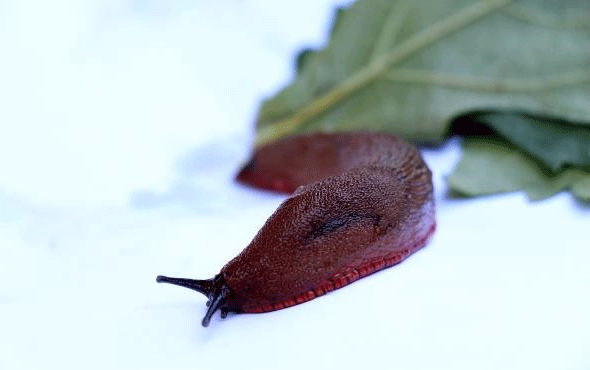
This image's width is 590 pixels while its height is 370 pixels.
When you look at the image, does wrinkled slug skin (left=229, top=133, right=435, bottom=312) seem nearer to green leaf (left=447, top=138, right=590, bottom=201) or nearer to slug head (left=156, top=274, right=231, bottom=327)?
slug head (left=156, top=274, right=231, bottom=327)

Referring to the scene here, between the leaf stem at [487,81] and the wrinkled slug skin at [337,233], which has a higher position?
the leaf stem at [487,81]

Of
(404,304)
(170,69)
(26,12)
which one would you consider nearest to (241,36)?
(170,69)

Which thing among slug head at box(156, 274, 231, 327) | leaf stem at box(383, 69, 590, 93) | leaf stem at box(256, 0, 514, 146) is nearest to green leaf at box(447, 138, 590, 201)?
leaf stem at box(383, 69, 590, 93)

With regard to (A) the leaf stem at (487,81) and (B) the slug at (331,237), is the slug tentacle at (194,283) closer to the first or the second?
(B) the slug at (331,237)

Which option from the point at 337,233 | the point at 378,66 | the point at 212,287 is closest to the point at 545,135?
the point at 378,66

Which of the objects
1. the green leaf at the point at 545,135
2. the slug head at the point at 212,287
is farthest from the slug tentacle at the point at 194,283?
the green leaf at the point at 545,135

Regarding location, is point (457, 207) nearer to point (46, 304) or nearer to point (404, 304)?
point (404, 304)
